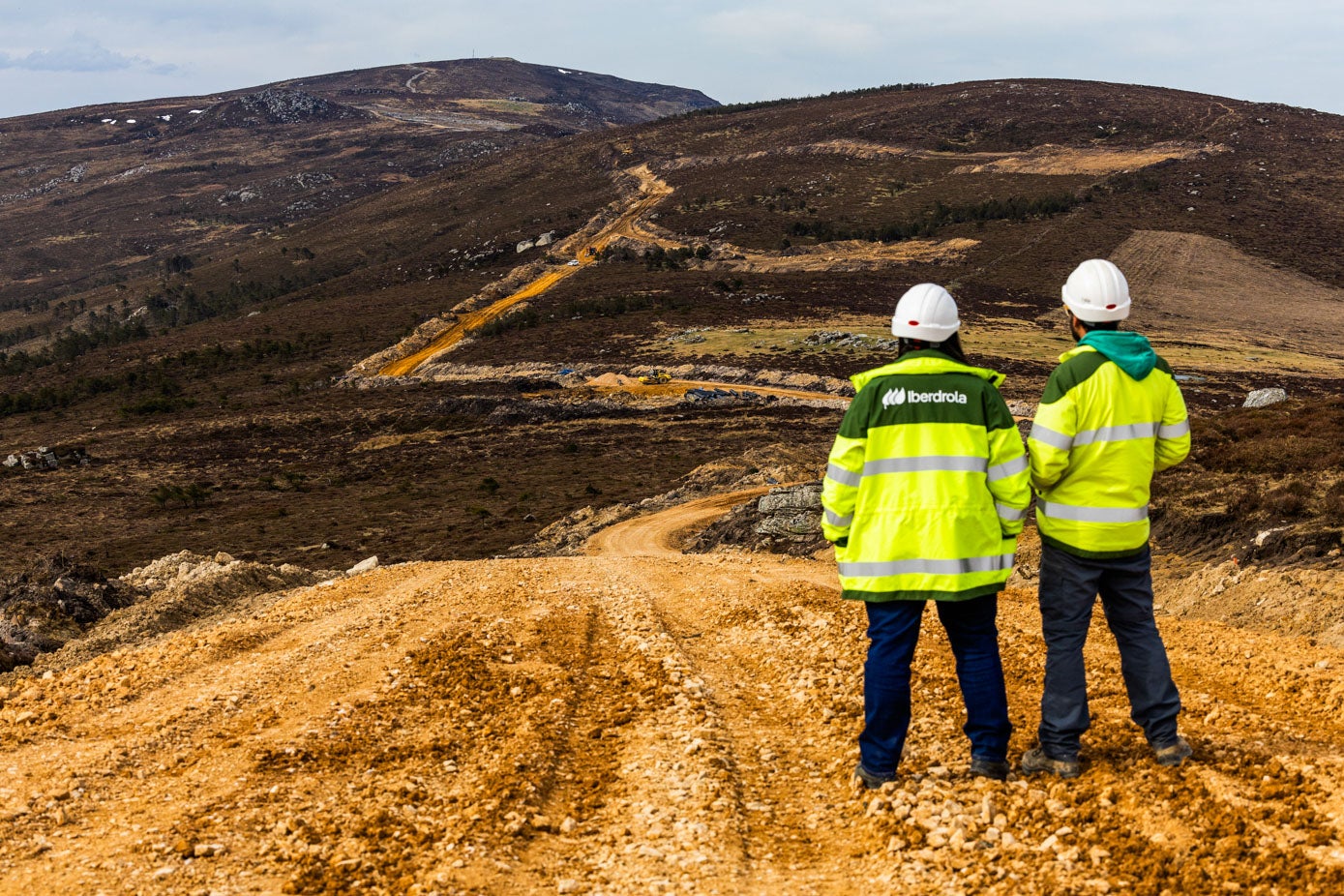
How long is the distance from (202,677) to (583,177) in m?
133

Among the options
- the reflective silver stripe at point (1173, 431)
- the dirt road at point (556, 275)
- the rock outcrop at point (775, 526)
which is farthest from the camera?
the dirt road at point (556, 275)

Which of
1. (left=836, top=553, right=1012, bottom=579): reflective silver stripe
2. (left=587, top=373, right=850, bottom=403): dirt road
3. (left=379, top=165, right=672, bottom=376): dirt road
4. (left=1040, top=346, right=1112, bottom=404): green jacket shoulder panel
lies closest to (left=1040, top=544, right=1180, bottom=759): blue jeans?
(left=836, top=553, right=1012, bottom=579): reflective silver stripe

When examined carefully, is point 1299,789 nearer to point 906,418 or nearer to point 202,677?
point 906,418

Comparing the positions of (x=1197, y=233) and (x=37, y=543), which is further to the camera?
(x=1197, y=233)

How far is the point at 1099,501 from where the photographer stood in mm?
5129

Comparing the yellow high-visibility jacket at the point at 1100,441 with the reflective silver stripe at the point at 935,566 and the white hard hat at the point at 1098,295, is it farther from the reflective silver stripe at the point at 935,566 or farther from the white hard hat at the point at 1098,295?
the reflective silver stripe at the point at 935,566

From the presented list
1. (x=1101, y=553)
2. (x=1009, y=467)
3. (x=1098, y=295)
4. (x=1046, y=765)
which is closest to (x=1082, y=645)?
(x=1101, y=553)

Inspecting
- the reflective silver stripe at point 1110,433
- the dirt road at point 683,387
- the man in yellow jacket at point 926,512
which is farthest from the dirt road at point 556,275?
the reflective silver stripe at point 1110,433

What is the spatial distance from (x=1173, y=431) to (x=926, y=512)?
152 cm

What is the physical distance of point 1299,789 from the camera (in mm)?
4559

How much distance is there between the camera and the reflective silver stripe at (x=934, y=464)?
500cm

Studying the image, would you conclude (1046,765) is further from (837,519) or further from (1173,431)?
(1173,431)

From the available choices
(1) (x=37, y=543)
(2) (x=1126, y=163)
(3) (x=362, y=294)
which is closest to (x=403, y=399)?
(1) (x=37, y=543)

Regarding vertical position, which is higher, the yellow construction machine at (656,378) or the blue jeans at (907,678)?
the blue jeans at (907,678)
